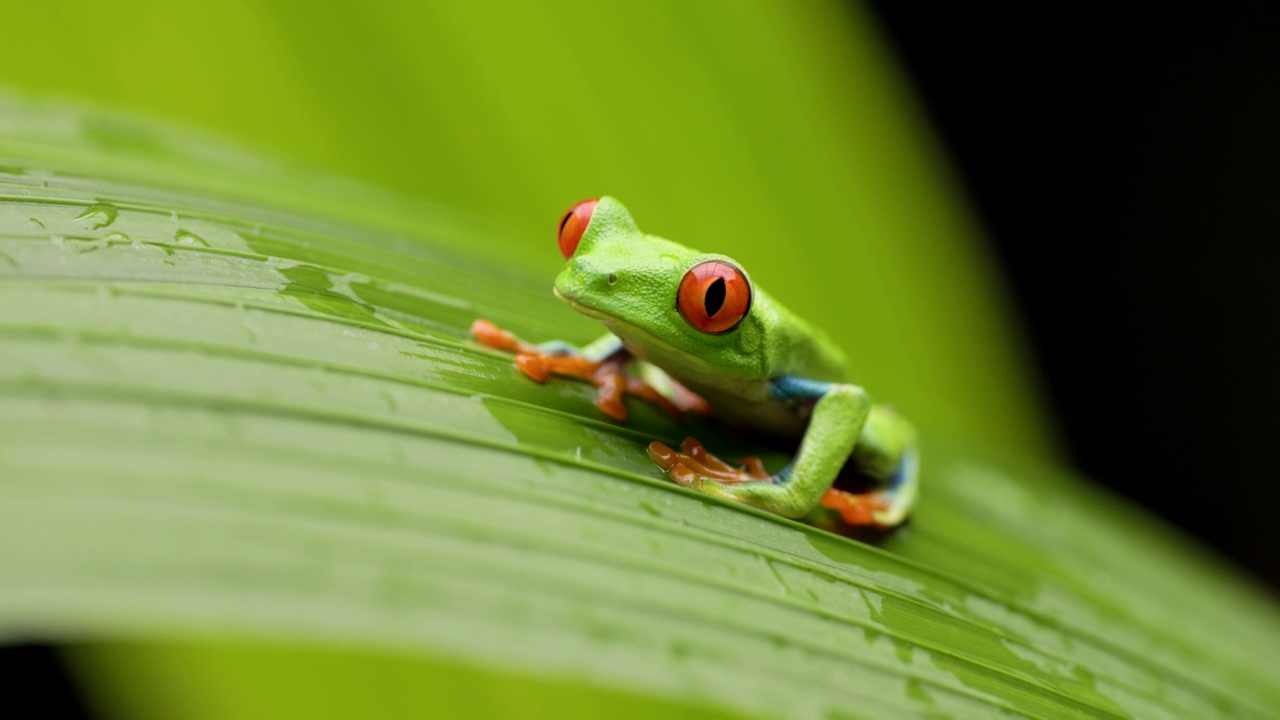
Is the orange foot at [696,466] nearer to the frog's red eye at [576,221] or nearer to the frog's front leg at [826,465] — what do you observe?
the frog's front leg at [826,465]

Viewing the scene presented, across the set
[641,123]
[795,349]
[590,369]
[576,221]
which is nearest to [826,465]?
[795,349]

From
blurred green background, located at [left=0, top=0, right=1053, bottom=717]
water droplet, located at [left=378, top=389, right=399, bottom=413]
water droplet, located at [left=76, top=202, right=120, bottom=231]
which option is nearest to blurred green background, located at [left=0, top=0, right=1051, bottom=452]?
blurred green background, located at [left=0, top=0, right=1053, bottom=717]

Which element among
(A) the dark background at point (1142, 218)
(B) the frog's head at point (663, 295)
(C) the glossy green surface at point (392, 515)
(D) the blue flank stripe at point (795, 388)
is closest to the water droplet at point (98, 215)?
(C) the glossy green surface at point (392, 515)

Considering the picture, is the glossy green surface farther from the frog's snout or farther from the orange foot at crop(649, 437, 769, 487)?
the frog's snout

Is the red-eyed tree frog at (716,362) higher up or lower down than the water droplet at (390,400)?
higher up

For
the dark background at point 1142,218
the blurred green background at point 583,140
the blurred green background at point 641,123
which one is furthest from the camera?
the dark background at point 1142,218

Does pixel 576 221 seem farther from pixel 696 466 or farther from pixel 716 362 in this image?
pixel 696 466

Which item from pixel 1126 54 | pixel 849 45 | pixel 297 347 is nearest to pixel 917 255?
pixel 849 45
